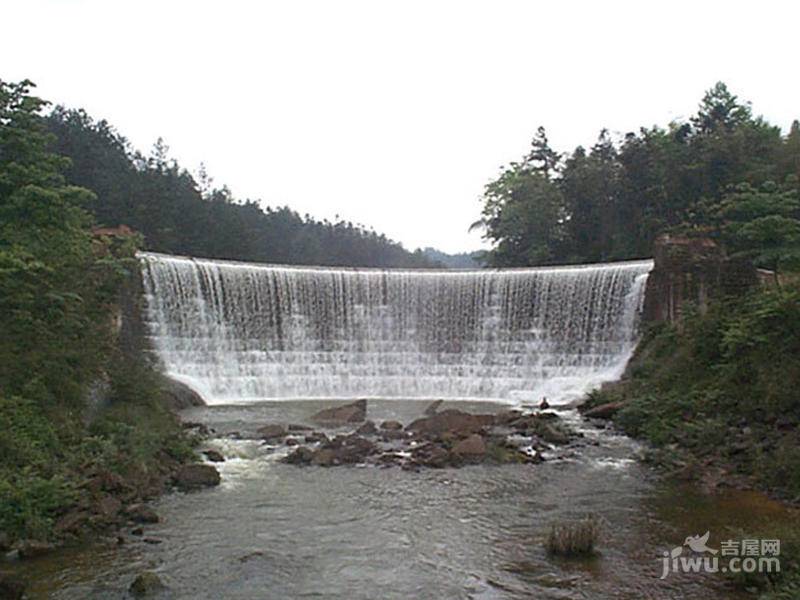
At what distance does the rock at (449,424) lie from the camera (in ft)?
52.5

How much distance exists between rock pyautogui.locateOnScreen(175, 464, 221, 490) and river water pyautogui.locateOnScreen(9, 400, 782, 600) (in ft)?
0.93

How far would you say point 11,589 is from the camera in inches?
276

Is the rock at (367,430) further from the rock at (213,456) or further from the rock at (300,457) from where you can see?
the rock at (213,456)

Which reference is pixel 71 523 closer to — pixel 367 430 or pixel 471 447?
pixel 471 447

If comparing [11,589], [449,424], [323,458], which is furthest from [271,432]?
[11,589]

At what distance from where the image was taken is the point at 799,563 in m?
6.76

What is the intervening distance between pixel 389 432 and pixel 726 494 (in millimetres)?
7095

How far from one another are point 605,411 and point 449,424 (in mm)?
4352

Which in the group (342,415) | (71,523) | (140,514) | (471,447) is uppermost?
(71,523)

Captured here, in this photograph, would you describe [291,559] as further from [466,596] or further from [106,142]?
[106,142]

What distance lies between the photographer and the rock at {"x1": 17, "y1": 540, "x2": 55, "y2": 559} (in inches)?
318

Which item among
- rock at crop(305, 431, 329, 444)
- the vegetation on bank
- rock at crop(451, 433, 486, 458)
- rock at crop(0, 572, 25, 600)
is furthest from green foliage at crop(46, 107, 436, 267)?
rock at crop(0, 572, 25, 600)

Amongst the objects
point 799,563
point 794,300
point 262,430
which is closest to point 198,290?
point 262,430

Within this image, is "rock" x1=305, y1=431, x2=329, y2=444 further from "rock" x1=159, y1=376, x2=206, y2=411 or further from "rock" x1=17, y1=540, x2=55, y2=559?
"rock" x1=17, y1=540, x2=55, y2=559
